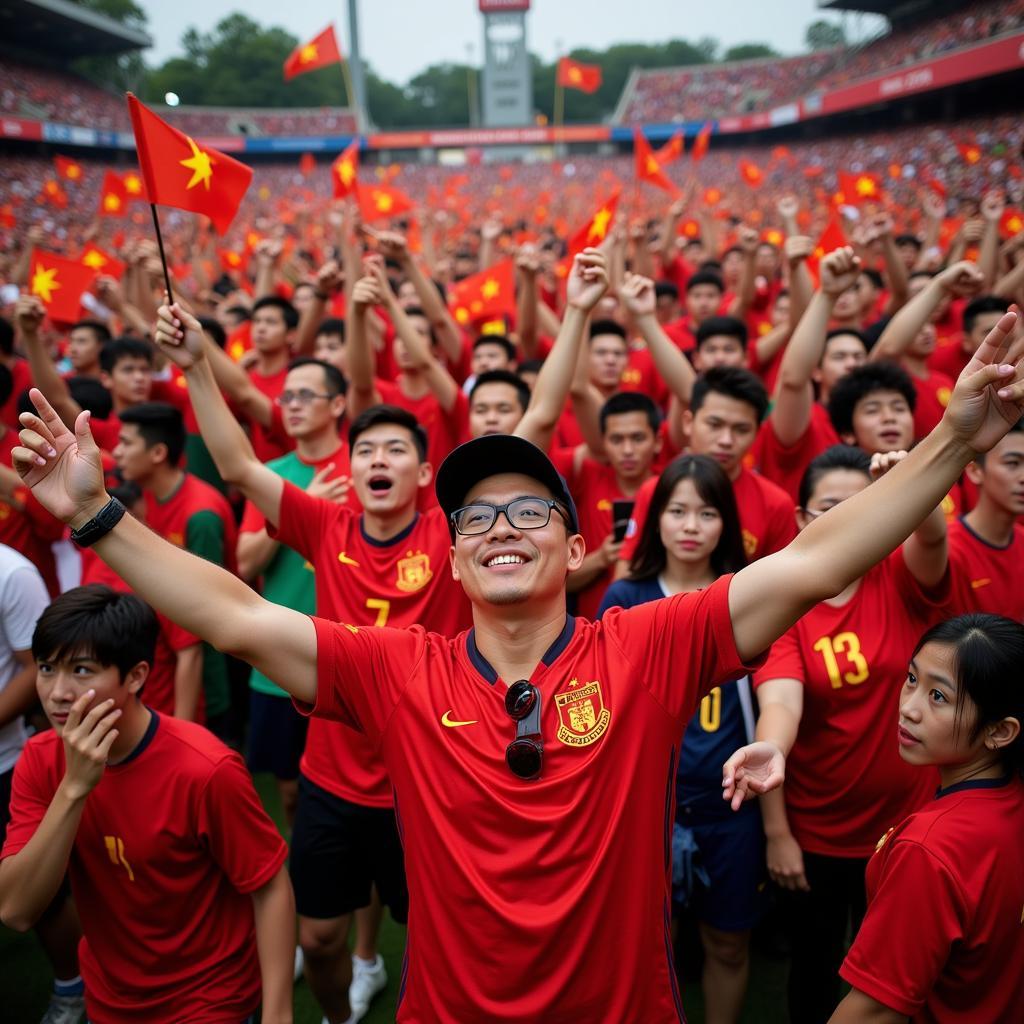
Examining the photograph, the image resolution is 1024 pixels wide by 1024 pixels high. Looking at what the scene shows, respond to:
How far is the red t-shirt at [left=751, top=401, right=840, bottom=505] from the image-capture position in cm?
402

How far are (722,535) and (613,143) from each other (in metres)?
50.1

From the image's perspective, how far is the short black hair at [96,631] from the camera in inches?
89.4

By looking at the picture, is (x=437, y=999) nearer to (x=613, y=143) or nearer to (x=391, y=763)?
(x=391, y=763)

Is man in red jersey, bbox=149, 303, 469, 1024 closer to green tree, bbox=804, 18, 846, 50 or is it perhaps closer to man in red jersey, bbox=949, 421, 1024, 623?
man in red jersey, bbox=949, 421, 1024, 623

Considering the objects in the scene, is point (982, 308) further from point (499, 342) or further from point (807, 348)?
point (499, 342)

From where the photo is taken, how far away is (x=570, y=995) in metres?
1.62

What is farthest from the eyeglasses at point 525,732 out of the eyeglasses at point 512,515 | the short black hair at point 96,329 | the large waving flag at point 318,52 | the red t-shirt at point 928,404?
the large waving flag at point 318,52

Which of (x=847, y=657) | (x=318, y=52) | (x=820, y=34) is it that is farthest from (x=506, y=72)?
(x=847, y=657)

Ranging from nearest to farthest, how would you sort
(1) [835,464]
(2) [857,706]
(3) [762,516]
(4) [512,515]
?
(4) [512,515] < (2) [857,706] < (1) [835,464] < (3) [762,516]

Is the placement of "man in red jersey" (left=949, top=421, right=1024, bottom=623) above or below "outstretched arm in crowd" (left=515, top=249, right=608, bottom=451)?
below

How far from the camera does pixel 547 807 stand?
5.47 ft

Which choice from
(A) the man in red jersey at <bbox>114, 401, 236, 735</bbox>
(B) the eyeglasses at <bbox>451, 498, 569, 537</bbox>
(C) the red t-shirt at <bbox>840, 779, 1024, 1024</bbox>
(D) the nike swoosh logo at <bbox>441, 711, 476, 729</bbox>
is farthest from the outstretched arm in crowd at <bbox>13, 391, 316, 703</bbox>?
(A) the man in red jersey at <bbox>114, 401, 236, 735</bbox>

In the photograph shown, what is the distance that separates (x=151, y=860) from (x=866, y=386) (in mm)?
3318

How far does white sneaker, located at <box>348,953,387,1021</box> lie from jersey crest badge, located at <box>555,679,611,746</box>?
80.3 inches
